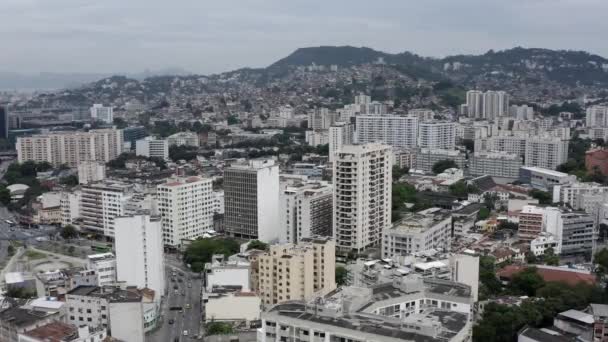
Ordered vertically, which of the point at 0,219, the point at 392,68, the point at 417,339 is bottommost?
the point at 0,219

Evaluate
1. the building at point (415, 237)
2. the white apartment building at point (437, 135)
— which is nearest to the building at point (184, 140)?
the white apartment building at point (437, 135)

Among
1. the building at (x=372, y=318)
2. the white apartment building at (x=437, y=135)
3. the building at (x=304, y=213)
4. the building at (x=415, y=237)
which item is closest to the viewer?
the building at (x=372, y=318)

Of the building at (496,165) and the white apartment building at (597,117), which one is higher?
the white apartment building at (597,117)

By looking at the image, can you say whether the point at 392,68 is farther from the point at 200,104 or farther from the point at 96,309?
the point at 96,309

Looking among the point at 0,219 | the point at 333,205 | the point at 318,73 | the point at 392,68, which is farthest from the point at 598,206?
the point at 318,73

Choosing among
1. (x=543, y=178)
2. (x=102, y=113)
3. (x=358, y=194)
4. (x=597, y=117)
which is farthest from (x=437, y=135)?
(x=102, y=113)

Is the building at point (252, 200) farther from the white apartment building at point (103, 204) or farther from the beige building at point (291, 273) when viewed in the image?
the beige building at point (291, 273)
